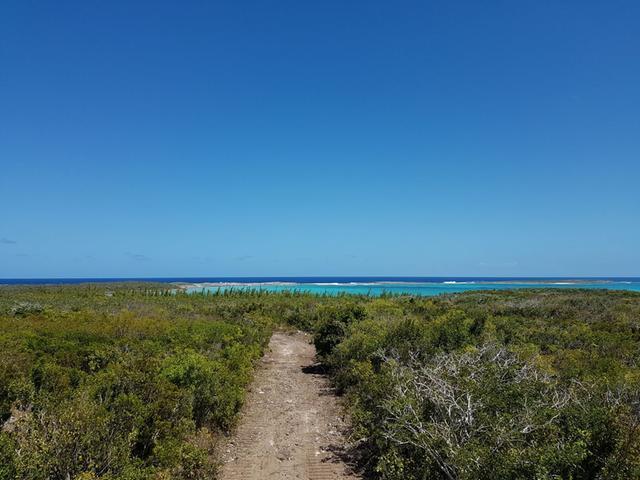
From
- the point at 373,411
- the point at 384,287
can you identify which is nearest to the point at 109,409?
the point at 373,411

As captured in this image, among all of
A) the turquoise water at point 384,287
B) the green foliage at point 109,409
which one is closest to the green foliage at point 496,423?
the green foliage at point 109,409

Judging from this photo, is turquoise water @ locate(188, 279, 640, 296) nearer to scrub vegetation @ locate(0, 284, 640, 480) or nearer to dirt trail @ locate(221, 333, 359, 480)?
dirt trail @ locate(221, 333, 359, 480)

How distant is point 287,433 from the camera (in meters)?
9.77

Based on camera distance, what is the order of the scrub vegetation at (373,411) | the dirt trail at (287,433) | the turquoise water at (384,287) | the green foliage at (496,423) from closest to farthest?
the green foliage at (496,423) → the scrub vegetation at (373,411) → the dirt trail at (287,433) → the turquoise water at (384,287)

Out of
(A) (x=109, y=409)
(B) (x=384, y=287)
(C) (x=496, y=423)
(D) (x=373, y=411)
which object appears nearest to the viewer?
(C) (x=496, y=423)

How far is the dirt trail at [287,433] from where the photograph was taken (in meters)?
7.77

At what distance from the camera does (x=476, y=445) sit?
527 centimetres

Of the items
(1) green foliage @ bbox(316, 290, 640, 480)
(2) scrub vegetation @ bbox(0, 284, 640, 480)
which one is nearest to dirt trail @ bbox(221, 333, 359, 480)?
(2) scrub vegetation @ bbox(0, 284, 640, 480)

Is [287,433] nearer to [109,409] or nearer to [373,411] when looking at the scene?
[373,411]

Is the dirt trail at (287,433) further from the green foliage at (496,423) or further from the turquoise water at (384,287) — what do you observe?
the turquoise water at (384,287)

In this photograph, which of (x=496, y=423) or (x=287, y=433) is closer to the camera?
(x=496, y=423)

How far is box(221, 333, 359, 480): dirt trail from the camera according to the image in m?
7.77

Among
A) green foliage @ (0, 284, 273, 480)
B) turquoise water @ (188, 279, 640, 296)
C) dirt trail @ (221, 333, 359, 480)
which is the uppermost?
green foliage @ (0, 284, 273, 480)

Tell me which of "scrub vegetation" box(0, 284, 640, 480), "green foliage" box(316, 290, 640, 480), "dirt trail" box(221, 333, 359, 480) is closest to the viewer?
"green foliage" box(316, 290, 640, 480)
